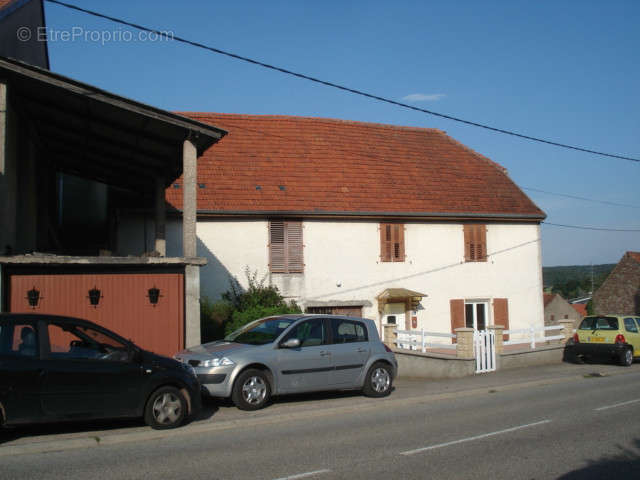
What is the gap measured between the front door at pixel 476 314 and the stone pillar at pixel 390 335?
5649 mm

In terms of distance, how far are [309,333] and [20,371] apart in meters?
Answer: 5.32

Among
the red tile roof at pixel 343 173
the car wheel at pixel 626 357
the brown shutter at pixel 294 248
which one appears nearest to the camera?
the car wheel at pixel 626 357

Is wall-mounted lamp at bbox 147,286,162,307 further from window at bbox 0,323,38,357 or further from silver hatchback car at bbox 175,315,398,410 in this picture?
window at bbox 0,323,38,357

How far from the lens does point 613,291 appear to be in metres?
50.5

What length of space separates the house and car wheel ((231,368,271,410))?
2.54 meters

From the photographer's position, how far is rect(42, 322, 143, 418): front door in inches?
319

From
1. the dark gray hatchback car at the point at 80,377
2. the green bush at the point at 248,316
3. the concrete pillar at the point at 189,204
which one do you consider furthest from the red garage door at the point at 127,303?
the green bush at the point at 248,316

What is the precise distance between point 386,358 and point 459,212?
12.6 m

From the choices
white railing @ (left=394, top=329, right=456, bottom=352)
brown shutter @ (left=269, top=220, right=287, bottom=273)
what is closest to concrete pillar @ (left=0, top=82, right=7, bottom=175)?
brown shutter @ (left=269, top=220, right=287, bottom=273)

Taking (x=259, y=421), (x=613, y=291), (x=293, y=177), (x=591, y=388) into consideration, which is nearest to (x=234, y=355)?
(x=259, y=421)

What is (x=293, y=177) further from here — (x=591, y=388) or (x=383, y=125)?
(x=591, y=388)

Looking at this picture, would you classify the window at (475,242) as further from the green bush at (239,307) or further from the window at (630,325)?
the green bush at (239,307)

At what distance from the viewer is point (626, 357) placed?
1875cm

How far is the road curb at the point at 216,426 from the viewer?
790cm
